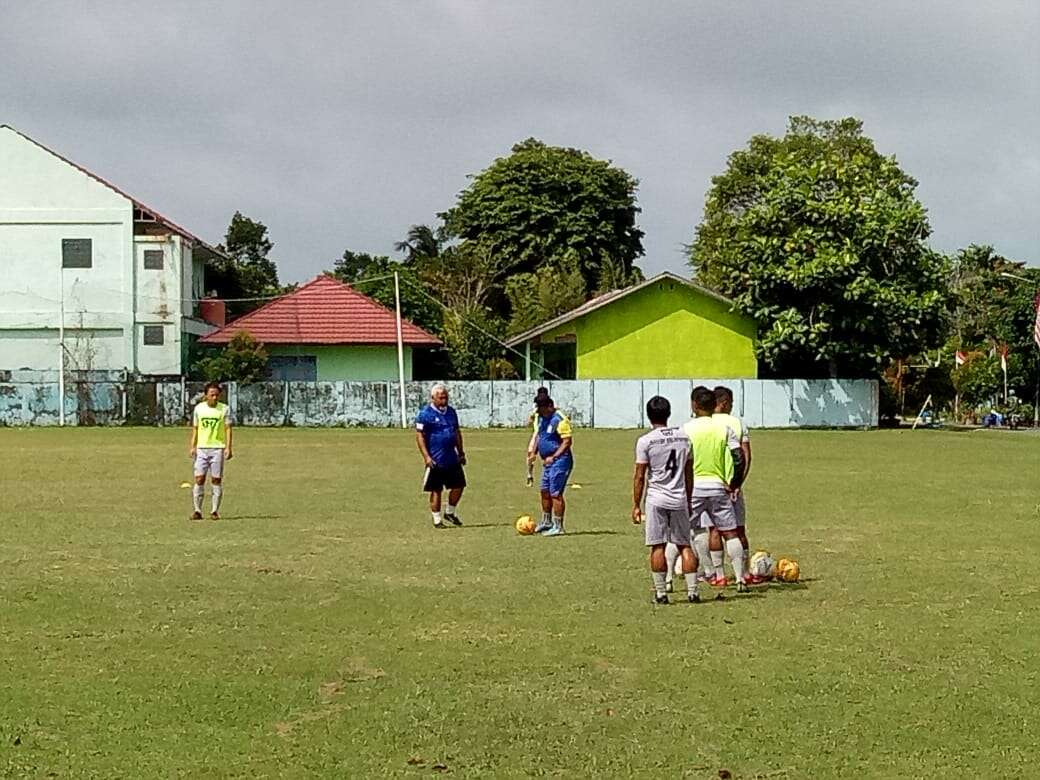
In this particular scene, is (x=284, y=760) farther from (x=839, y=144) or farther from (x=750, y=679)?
(x=839, y=144)

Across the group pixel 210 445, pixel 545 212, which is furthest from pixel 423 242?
pixel 210 445

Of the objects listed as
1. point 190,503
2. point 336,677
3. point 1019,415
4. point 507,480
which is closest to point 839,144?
point 1019,415

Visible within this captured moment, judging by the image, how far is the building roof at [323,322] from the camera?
60.9 metres

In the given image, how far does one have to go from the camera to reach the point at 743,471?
12586 millimetres

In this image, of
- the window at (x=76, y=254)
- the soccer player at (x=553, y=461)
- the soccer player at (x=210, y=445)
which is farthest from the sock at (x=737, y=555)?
the window at (x=76, y=254)

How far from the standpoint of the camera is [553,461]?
1712 cm

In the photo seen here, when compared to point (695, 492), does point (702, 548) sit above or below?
below

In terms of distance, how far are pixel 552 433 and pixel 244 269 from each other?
6121cm

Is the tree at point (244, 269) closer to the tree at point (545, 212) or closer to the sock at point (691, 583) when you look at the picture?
the tree at point (545, 212)

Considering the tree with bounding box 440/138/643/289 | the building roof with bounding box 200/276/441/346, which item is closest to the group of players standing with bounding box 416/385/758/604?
the building roof with bounding box 200/276/441/346

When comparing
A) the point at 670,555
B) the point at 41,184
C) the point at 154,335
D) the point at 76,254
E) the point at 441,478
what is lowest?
the point at 670,555

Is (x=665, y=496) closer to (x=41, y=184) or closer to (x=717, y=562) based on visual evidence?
(x=717, y=562)

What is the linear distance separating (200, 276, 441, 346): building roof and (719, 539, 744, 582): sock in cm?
4874

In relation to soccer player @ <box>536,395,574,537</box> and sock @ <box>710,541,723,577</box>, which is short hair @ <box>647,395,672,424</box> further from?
soccer player @ <box>536,395,574,537</box>
